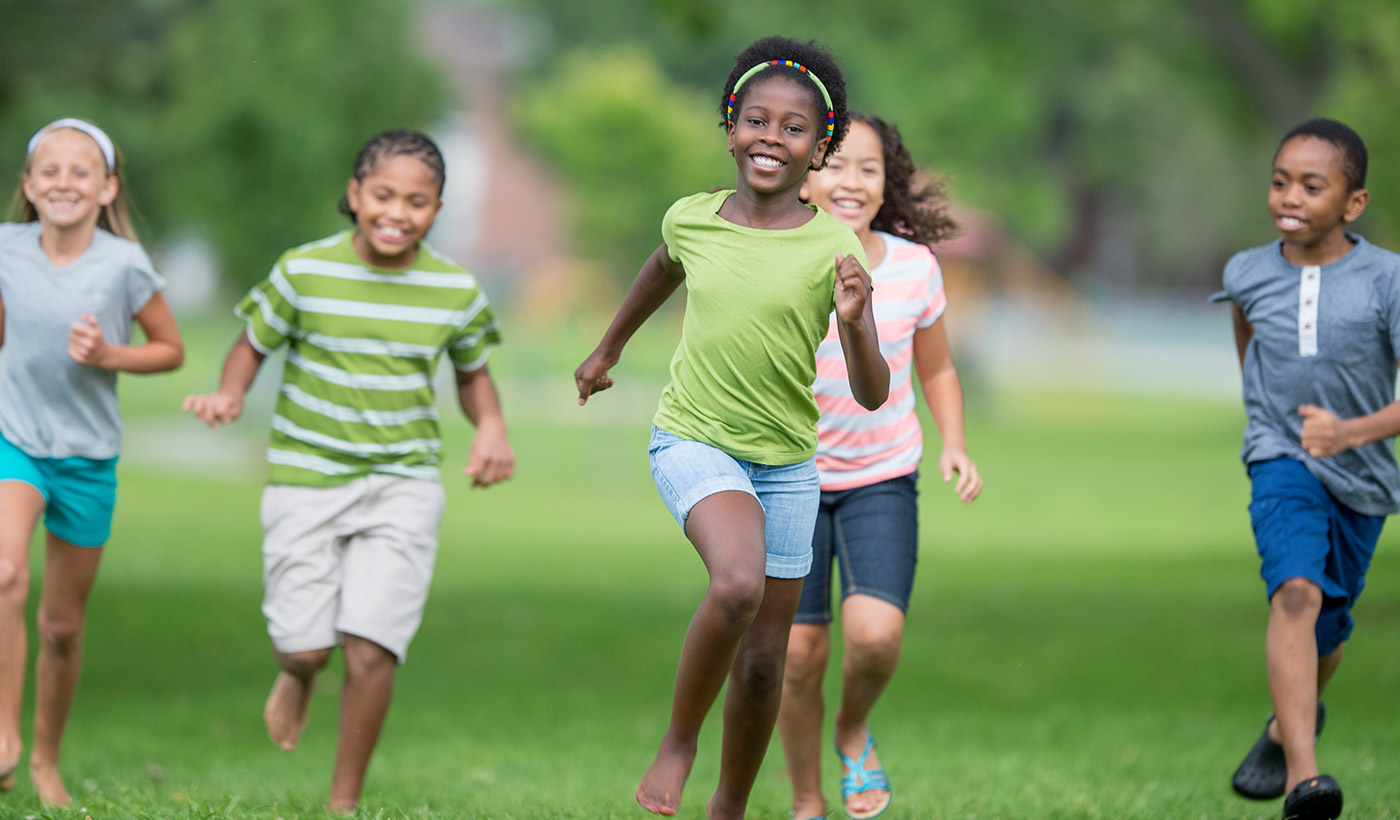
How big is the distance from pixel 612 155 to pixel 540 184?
103ft

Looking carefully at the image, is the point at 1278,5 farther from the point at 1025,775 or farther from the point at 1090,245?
the point at 1090,245

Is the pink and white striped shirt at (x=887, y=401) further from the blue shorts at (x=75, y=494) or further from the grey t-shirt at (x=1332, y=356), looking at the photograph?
the blue shorts at (x=75, y=494)

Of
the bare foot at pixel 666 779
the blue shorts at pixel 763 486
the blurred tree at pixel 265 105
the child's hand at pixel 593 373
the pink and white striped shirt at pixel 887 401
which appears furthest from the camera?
the blurred tree at pixel 265 105

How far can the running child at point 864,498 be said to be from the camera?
534cm

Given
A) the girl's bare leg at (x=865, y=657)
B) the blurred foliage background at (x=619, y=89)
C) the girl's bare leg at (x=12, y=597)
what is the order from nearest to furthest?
the girl's bare leg at (x=12, y=597) → the girl's bare leg at (x=865, y=657) → the blurred foliage background at (x=619, y=89)

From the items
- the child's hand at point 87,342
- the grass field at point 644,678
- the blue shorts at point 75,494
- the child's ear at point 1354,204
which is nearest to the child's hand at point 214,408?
the child's hand at point 87,342

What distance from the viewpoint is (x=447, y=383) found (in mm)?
40438

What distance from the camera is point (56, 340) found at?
5457mm

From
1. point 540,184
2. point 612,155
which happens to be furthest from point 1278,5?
point 540,184

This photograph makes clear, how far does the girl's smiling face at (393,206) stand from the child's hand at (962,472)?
2022 millimetres

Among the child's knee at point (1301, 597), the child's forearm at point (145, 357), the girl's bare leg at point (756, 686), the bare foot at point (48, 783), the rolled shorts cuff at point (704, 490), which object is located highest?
the child's forearm at point (145, 357)

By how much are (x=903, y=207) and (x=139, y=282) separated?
9.20ft

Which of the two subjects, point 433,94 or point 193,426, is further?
point 193,426

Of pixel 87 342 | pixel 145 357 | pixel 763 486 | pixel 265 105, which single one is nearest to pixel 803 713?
pixel 763 486
